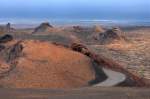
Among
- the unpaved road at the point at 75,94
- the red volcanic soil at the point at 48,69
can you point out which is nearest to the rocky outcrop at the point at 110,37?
the red volcanic soil at the point at 48,69

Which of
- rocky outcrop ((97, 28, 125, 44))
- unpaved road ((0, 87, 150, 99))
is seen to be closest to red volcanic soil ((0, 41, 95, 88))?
unpaved road ((0, 87, 150, 99))

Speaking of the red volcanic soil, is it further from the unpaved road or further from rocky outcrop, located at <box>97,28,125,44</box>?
rocky outcrop, located at <box>97,28,125,44</box>

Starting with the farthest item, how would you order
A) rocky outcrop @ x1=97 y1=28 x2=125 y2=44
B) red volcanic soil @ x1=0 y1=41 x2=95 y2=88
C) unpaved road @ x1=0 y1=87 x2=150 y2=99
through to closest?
rocky outcrop @ x1=97 y1=28 x2=125 y2=44 → red volcanic soil @ x1=0 y1=41 x2=95 y2=88 → unpaved road @ x1=0 y1=87 x2=150 y2=99

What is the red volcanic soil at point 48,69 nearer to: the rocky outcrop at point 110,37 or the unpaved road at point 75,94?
the unpaved road at point 75,94

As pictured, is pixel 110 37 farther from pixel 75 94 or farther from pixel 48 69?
pixel 75 94

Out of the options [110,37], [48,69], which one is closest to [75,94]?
[48,69]

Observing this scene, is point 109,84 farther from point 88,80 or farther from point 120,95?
point 120,95

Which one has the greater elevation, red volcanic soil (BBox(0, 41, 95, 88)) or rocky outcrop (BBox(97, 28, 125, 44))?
red volcanic soil (BBox(0, 41, 95, 88))
